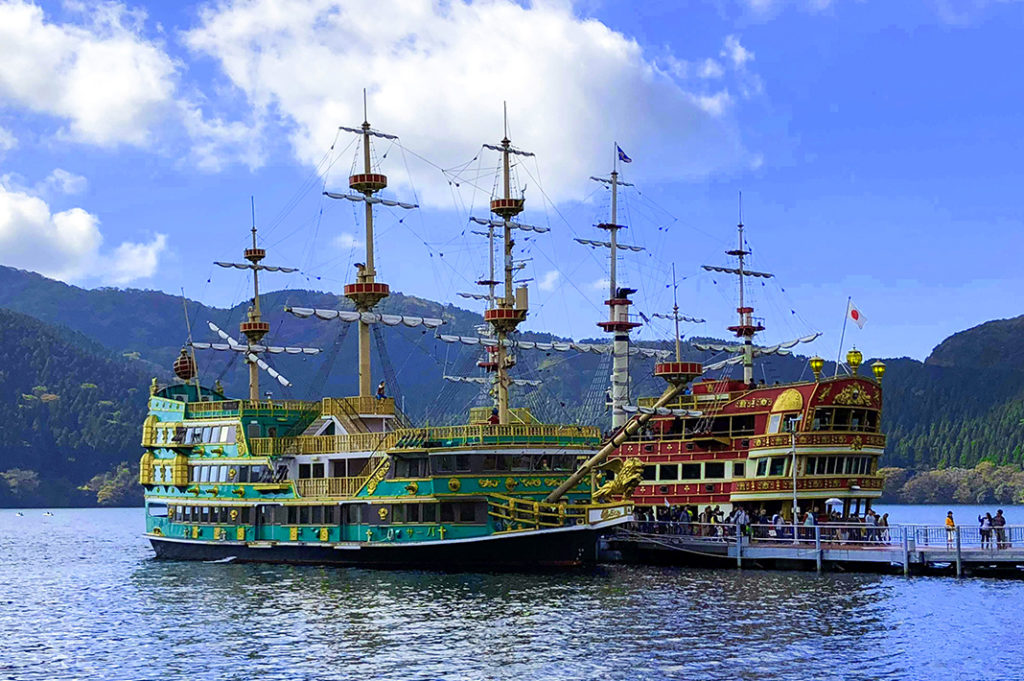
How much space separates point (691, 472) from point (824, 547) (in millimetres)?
11159

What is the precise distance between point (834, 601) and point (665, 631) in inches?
348

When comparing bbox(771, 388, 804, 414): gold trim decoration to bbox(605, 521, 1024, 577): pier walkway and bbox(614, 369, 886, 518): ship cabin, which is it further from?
bbox(605, 521, 1024, 577): pier walkway

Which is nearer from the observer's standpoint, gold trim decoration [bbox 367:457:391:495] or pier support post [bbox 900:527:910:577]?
pier support post [bbox 900:527:910:577]

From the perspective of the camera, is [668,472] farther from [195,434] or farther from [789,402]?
[195,434]

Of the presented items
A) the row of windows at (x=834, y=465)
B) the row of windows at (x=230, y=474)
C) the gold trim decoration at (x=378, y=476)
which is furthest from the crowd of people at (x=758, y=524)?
the row of windows at (x=230, y=474)

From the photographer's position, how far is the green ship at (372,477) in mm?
55594

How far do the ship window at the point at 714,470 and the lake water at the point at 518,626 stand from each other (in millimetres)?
6985

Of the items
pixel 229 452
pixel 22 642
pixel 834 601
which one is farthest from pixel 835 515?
pixel 22 642

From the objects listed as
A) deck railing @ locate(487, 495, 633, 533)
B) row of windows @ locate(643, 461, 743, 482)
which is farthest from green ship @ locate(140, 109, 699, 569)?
row of windows @ locate(643, 461, 743, 482)

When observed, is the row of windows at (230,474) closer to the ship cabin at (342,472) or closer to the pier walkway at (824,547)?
the ship cabin at (342,472)

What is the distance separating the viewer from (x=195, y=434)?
66.6 meters

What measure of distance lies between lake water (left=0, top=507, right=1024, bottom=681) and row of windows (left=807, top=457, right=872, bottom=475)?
25.1 ft

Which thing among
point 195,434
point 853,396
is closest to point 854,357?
point 853,396

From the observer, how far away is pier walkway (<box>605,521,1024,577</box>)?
52.0m
